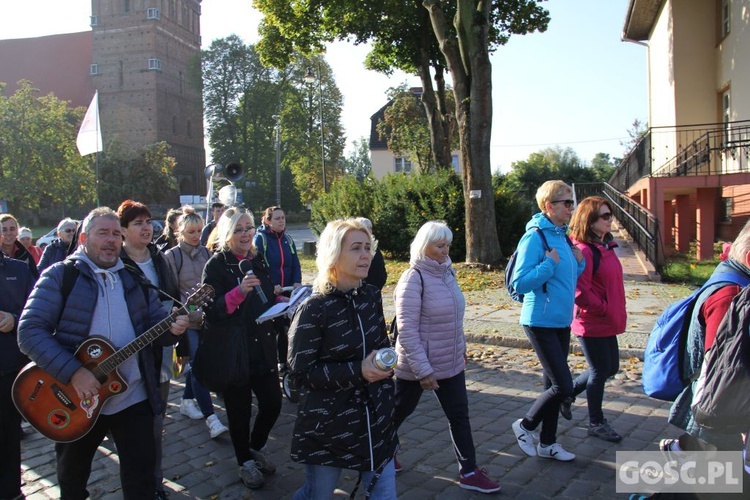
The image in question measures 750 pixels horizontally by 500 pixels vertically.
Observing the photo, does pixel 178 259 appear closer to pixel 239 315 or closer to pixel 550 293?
pixel 239 315

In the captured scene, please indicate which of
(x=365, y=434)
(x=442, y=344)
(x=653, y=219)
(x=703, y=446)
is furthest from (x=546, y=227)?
(x=653, y=219)

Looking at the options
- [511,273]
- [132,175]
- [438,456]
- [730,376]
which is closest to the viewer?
[730,376]

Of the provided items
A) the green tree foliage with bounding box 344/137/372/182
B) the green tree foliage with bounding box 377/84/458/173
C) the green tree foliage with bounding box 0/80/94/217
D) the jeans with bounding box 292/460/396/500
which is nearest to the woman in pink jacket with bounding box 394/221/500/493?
the jeans with bounding box 292/460/396/500

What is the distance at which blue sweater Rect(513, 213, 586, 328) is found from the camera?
176 inches

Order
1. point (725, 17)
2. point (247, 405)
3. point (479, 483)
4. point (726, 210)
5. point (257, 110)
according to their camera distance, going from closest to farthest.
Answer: point (479, 483) < point (247, 405) < point (725, 17) < point (726, 210) < point (257, 110)

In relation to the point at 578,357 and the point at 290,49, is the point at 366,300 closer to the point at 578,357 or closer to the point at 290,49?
the point at 578,357

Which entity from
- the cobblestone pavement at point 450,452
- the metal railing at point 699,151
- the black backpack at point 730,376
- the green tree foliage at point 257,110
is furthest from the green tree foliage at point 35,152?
the black backpack at point 730,376

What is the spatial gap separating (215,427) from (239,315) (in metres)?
1.65

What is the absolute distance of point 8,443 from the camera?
398 cm

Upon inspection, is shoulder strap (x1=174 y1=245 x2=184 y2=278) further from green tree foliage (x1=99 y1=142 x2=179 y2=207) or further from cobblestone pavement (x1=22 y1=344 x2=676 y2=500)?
green tree foliage (x1=99 y1=142 x2=179 y2=207)

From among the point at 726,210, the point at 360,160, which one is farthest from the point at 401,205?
the point at 360,160

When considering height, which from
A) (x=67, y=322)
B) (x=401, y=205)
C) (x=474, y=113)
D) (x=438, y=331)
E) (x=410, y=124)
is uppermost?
(x=410, y=124)

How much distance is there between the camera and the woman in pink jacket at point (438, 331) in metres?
3.98

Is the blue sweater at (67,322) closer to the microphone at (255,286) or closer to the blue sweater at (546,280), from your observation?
the microphone at (255,286)
